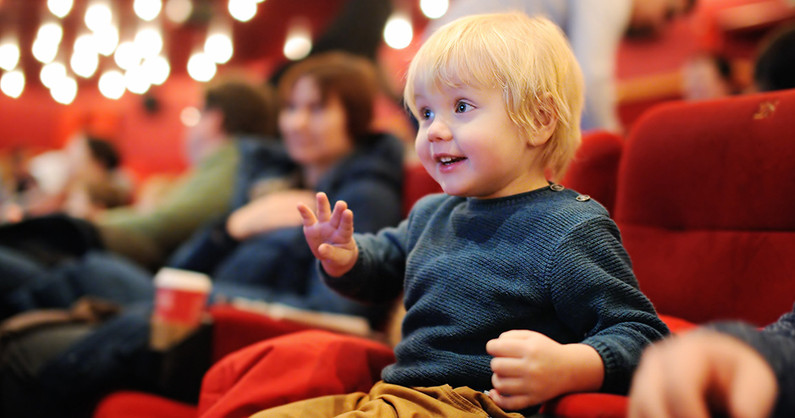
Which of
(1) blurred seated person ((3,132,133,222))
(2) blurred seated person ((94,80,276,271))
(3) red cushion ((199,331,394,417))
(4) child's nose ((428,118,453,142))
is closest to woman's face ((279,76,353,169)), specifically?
(2) blurred seated person ((94,80,276,271))

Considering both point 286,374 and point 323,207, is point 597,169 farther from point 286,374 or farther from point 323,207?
point 286,374

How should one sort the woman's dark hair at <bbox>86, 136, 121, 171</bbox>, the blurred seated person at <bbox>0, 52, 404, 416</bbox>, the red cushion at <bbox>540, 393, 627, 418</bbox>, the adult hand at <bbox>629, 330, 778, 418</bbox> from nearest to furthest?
the adult hand at <bbox>629, 330, 778, 418</bbox>
the red cushion at <bbox>540, 393, 627, 418</bbox>
the blurred seated person at <bbox>0, 52, 404, 416</bbox>
the woman's dark hair at <bbox>86, 136, 121, 171</bbox>

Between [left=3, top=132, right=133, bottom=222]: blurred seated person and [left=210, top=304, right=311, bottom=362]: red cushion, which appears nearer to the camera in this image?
[left=210, top=304, right=311, bottom=362]: red cushion

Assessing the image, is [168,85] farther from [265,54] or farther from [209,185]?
[209,185]

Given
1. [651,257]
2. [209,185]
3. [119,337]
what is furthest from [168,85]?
[651,257]

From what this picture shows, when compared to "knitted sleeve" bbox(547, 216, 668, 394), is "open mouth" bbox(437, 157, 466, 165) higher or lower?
higher

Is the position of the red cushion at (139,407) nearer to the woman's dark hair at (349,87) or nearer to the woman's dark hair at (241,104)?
the woman's dark hair at (349,87)

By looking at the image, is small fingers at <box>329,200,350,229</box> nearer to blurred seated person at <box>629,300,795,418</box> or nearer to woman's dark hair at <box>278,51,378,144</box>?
blurred seated person at <box>629,300,795,418</box>

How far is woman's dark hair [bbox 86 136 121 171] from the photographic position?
409cm

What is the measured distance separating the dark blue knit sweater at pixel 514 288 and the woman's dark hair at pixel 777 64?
893mm

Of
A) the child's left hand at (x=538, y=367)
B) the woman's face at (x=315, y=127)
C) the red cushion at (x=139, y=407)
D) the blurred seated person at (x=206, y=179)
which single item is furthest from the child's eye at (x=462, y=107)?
the blurred seated person at (x=206, y=179)

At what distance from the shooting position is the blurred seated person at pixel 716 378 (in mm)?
544

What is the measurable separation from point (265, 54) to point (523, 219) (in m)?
8.46

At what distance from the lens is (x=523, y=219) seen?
3.19 feet
